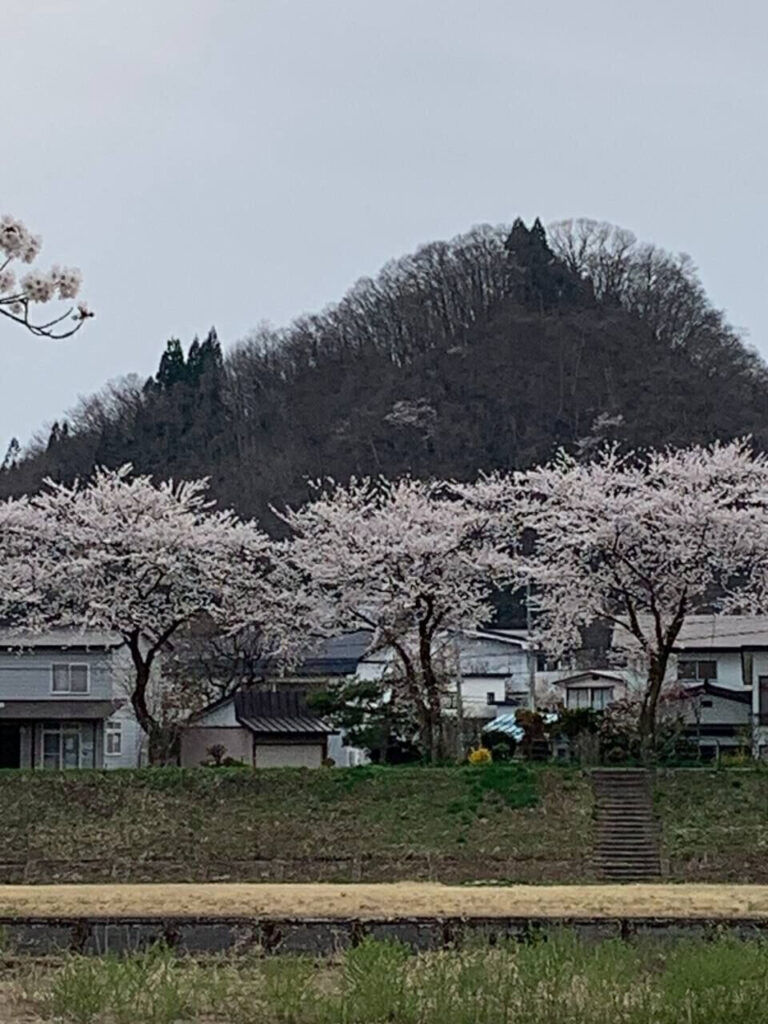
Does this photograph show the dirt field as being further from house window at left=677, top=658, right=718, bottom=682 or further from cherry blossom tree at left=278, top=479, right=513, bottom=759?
house window at left=677, top=658, right=718, bottom=682

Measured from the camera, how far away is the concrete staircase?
2300 centimetres

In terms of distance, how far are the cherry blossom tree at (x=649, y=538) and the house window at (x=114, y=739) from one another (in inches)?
436

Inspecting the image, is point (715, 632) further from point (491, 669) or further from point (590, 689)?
point (491, 669)

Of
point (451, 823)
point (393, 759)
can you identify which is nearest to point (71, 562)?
point (393, 759)

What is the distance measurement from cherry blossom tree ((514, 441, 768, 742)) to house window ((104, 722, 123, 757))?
11074mm

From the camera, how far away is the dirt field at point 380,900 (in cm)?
1521

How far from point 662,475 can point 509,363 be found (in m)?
31.0

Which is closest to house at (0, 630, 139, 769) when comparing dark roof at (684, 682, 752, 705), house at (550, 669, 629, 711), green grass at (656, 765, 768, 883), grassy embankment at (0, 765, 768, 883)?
grassy embankment at (0, 765, 768, 883)

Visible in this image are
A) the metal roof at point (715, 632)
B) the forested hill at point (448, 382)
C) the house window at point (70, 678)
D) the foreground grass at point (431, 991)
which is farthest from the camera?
the forested hill at point (448, 382)

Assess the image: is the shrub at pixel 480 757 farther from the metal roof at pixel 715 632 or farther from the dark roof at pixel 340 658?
the dark roof at pixel 340 658

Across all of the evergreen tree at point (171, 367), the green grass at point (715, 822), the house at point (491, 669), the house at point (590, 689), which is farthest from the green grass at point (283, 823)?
the evergreen tree at point (171, 367)

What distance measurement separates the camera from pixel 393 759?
32.9 m

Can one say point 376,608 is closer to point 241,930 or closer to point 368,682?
point 368,682

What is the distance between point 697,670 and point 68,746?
15977 millimetres
